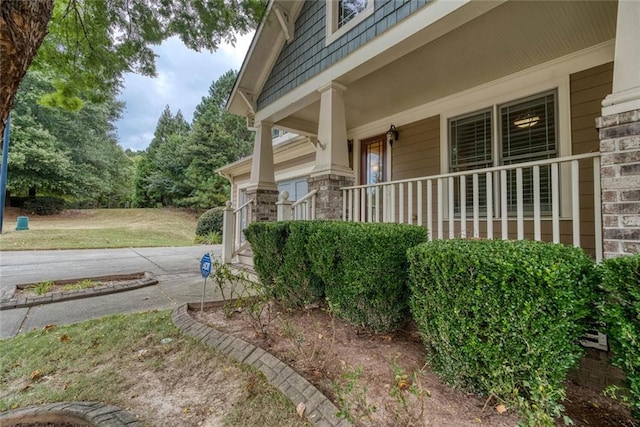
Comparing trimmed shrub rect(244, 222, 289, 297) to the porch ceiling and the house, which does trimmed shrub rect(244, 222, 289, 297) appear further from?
the porch ceiling

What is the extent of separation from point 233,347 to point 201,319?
3.11 feet

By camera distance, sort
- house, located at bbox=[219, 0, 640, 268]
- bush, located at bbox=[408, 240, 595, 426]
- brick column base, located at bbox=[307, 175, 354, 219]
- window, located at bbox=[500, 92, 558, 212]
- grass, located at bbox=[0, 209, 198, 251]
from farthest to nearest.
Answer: grass, located at bbox=[0, 209, 198, 251]
brick column base, located at bbox=[307, 175, 354, 219]
window, located at bbox=[500, 92, 558, 212]
house, located at bbox=[219, 0, 640, 268]
bush, located at bbox=[408, 240, 595, 426]

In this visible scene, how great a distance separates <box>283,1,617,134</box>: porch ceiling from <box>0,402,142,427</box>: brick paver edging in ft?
15.1

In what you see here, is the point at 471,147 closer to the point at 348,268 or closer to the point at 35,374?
the point at 348,268

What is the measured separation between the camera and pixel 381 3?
160 inches

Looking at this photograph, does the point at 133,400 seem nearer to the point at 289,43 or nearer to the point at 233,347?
the point at 233,347

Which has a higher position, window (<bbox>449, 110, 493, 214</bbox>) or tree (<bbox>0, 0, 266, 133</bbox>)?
tree (<bbox>0, 0, 266, 133</bbox>)

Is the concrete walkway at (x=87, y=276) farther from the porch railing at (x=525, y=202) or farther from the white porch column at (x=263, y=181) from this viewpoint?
the porch railing at (x=525, y=202)

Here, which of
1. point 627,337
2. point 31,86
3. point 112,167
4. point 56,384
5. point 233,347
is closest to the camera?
point 627,337

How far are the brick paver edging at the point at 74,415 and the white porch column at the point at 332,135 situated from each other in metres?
3.73

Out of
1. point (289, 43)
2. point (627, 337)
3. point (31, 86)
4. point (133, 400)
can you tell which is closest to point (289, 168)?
point (289, 43)

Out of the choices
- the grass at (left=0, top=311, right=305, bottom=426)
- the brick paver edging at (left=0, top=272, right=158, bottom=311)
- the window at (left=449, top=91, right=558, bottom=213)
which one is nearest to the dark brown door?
the window at (left=449, top=91, right=558, bottom=213)

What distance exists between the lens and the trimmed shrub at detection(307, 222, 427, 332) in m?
2.56

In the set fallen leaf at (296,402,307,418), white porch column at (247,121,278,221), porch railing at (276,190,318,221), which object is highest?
white porch column at (247,121,278,221)
